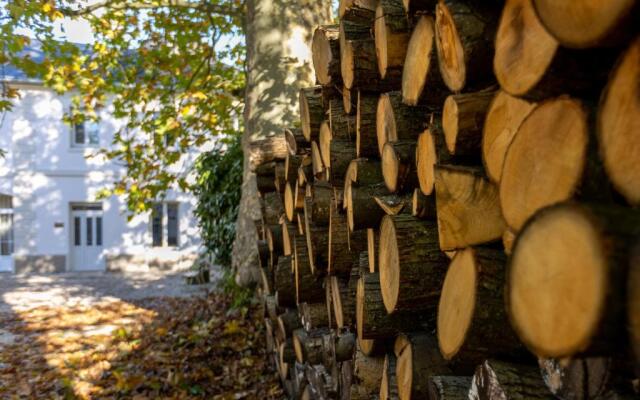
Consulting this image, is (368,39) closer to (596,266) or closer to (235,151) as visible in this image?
(596,266)

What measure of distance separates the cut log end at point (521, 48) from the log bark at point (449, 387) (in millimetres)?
764

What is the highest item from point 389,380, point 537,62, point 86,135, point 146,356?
point 86,135

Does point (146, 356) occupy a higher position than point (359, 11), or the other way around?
point (359, 11)

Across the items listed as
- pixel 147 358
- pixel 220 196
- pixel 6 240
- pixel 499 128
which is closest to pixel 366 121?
pixel 499 128

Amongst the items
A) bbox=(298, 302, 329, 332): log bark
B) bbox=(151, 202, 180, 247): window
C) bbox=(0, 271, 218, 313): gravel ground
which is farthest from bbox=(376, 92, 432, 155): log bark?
bbox=(151, 202, 180, 247): window

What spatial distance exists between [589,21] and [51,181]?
19.9 m

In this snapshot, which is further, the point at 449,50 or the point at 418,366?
the point at 418,366

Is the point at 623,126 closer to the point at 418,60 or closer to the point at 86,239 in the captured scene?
the point at 418,60

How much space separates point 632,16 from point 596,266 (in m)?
0.36

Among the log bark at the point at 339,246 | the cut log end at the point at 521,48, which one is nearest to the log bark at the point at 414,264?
the cut log end at the point at 521,48

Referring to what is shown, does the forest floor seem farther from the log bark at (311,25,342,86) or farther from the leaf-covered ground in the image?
the log bark at (311,25,342,86)

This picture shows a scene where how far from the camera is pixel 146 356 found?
4914 mm

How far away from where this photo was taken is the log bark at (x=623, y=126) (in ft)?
2.60

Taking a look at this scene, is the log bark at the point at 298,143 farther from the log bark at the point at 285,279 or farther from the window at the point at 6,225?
the window at the point at 6,225
